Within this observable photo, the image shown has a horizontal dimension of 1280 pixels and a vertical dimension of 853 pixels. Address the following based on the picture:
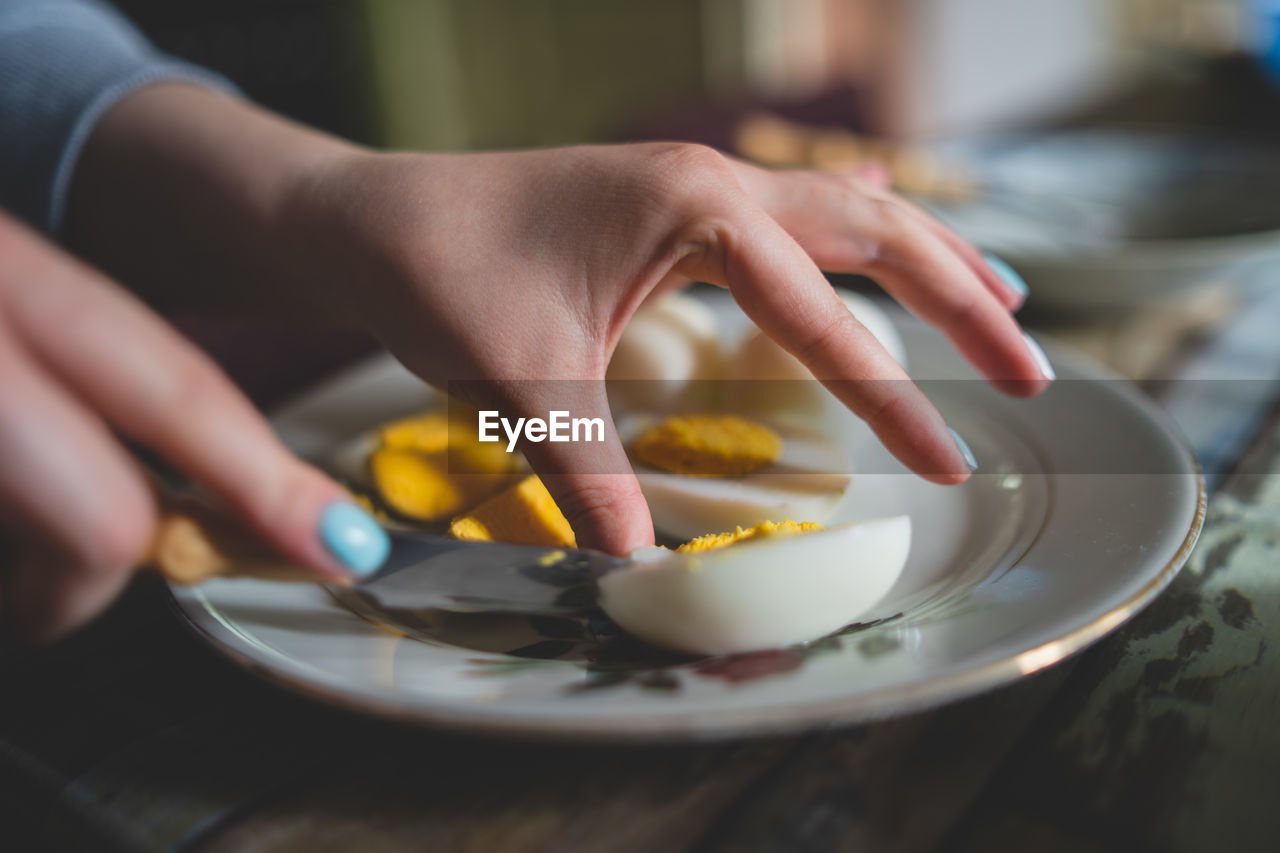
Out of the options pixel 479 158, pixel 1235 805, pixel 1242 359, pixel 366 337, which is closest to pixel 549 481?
pixel 479 158

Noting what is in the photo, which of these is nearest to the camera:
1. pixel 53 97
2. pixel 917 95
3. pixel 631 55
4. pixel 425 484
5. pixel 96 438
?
pixel 96 438

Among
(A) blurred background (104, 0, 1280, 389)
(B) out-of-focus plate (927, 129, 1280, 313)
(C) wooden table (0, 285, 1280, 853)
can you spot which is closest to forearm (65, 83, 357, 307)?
(A) blurred background (104, 0, 1280, 389)

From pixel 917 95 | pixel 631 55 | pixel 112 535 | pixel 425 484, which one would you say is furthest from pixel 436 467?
pixel 917 95

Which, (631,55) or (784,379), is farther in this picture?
(631,55)

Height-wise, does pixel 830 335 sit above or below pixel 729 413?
above

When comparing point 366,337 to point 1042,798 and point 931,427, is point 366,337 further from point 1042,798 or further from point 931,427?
point 1042,798

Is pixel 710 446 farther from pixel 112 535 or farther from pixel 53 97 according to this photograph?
pixel 53 97

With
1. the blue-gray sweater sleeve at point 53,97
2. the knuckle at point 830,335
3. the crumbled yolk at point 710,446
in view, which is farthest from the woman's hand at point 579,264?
the blue-gray sweater sleeve at point 53,97
